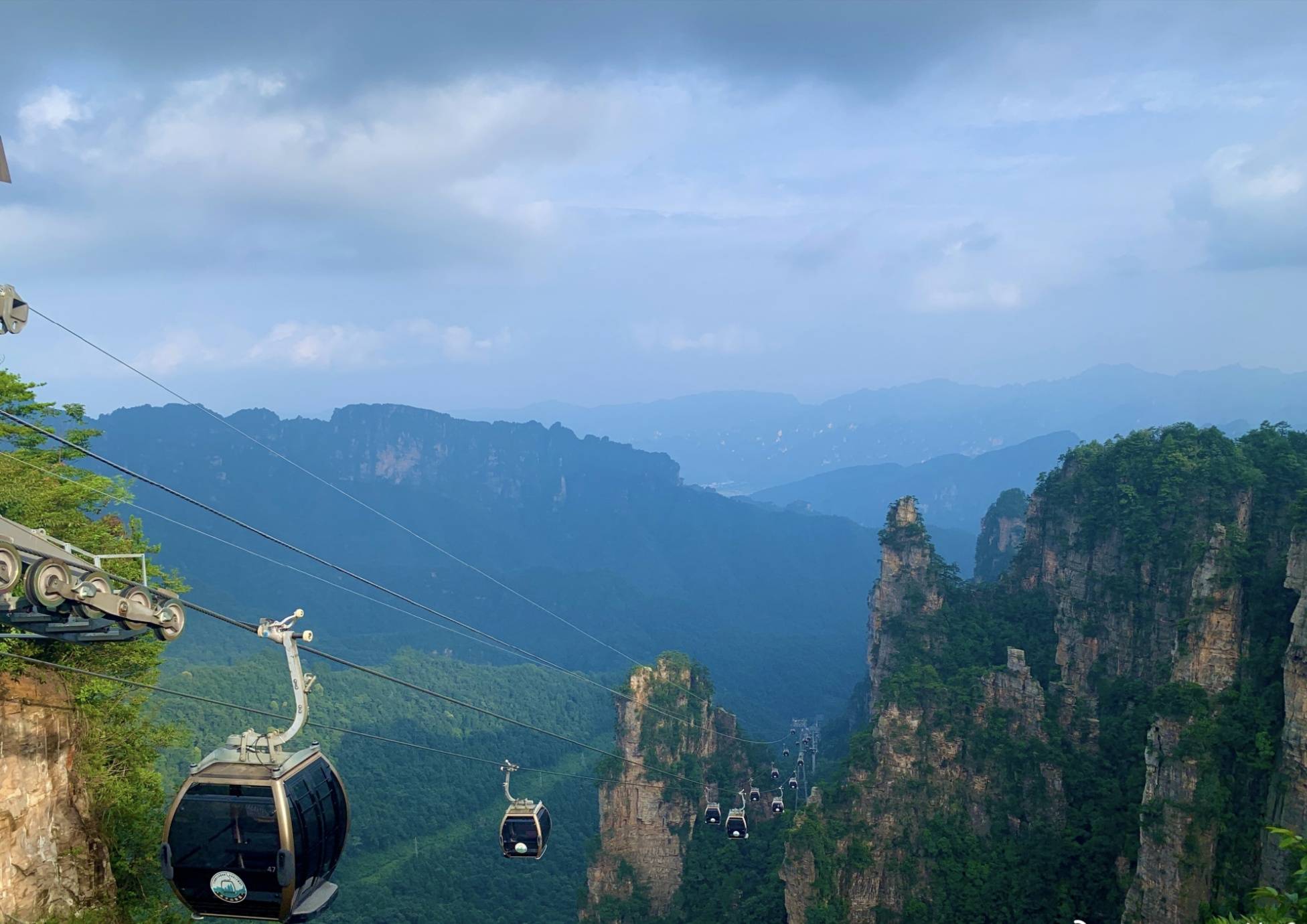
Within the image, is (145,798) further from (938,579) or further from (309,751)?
(938,579)

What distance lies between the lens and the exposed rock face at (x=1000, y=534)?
275 feet

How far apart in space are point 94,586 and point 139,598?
0.84 metres

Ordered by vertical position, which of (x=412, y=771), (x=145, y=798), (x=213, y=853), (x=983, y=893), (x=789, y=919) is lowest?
(x=412, y=771)

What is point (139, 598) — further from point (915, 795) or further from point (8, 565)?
point (915, 795)

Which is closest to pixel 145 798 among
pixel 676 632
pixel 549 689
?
pixel 549 689

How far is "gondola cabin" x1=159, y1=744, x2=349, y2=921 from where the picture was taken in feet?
45.3

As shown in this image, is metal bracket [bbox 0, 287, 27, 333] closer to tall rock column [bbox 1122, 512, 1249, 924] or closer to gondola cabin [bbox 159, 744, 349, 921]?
gondola cabin [bbox 159, 744, 349, 921]

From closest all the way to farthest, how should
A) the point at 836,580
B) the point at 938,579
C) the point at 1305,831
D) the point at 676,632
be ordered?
the point at 1305,831, the point at 938,579, the point at 676,632, the point at 836,580

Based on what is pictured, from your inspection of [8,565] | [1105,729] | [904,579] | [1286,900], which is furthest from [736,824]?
[8,565]

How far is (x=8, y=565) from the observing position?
11.4 m

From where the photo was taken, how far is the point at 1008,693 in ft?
140

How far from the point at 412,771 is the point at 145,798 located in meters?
64.7

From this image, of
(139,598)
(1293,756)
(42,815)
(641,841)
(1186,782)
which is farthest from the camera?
(641,841)

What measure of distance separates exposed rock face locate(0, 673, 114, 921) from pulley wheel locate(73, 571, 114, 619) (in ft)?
25.4
